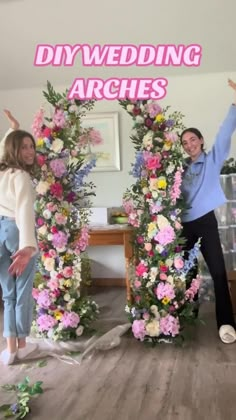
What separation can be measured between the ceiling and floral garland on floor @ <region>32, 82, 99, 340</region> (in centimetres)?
93

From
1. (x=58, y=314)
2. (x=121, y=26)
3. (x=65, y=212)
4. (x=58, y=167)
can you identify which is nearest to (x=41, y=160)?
(x=58, y=167)

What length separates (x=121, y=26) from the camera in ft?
10.7

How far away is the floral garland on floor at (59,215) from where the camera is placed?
2562 mm

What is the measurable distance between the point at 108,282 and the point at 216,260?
185 centimetres

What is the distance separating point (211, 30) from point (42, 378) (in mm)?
2790

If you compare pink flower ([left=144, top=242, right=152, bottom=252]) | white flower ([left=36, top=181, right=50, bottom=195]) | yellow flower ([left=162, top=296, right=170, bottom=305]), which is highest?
white flower ([left=36, top=181, right=50, bottom=195])

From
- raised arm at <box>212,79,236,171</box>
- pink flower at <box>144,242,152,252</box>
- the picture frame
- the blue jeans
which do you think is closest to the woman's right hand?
the blue jeans

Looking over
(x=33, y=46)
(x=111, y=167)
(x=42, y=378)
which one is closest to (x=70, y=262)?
(x=42, y=378)

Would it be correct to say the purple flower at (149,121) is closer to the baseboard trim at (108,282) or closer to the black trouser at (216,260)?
the black trouser at (216,260)

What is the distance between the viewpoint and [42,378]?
2125mm

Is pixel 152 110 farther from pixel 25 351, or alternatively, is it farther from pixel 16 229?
pixel 25 351

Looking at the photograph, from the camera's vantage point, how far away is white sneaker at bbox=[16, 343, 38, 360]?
238cm

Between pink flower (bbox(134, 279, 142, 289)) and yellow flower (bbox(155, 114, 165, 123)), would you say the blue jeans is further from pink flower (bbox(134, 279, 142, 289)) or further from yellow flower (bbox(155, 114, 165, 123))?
yellow flower (bbox(155, 114, 165, 123))

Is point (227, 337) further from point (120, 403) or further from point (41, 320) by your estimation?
point (41, 320)
